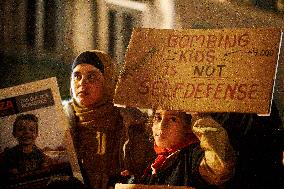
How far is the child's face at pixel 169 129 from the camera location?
7.20ft

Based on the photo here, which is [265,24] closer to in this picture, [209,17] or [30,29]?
[209,17]

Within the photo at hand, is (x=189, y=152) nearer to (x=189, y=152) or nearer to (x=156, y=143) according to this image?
(x=189, y=152)

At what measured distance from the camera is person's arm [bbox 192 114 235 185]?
75.6 inches

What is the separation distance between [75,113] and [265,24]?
6.90ft

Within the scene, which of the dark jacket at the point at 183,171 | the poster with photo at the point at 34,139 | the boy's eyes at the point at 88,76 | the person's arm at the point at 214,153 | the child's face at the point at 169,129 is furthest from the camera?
the boy's eyes at the point at 88,76

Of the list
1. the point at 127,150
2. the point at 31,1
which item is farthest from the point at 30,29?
the point at 127,150

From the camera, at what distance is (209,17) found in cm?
419

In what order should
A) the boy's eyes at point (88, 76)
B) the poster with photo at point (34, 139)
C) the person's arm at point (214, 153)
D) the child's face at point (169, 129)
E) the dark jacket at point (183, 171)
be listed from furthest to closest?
1. the boy's eyes at point (88, 76)
2. the poster with photo at point (34, 139)
3. the child's face at point (169, 129)
4. the dark jacket at point (183, 171)
5. the person's arm at point (214, 153)

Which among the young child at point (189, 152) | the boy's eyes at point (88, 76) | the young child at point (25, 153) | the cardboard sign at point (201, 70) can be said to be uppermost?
the cardboard sign at point (201, 70)

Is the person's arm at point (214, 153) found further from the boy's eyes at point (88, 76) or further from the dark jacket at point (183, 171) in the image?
the boy's eyes at point (88, 76)

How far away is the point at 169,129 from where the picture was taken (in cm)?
220

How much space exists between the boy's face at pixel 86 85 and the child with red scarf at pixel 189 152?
569 mm

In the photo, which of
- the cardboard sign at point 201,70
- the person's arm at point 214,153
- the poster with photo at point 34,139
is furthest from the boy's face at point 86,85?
the person's arm at point 214,153

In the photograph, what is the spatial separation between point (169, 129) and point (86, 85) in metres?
0.68
